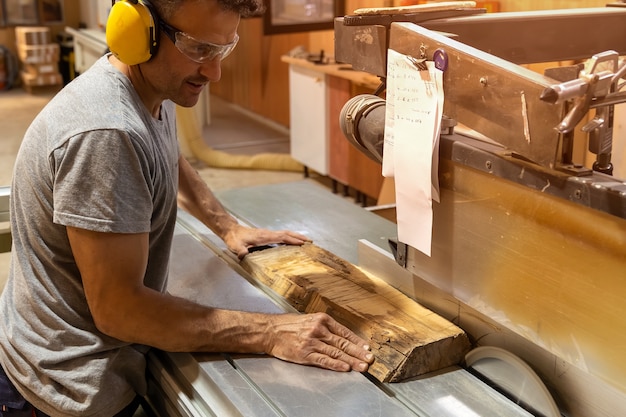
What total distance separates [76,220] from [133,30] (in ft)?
1.09

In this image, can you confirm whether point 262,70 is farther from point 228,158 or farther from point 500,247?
point 500,247

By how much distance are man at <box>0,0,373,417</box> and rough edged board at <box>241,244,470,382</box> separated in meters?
0.06

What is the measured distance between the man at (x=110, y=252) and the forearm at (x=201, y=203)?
0.39 meters

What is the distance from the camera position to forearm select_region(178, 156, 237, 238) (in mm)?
1812

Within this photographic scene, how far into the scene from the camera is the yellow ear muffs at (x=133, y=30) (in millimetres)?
1233

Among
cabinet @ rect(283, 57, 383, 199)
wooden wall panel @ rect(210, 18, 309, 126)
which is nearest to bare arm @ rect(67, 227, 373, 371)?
cabinet @ rect(283, 57, 383, 199)

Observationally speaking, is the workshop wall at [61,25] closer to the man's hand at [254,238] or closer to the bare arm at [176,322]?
the man's hand at [254,238]

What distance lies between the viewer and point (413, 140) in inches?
47.1

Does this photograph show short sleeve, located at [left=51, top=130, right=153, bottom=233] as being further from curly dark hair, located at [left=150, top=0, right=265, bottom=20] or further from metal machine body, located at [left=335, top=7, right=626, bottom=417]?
metal machine body, located at [left=335, top=7, right=626, bottom=417]

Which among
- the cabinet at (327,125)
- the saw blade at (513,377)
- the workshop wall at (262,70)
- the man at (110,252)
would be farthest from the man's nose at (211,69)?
the workshop wall at (262,70)

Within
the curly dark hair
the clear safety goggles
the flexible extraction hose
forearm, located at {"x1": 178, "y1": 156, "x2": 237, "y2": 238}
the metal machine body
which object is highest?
the curly dark hair

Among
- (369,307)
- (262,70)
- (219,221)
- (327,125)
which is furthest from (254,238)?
(262,70)

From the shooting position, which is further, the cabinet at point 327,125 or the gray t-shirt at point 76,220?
the cabinet at point 327,125

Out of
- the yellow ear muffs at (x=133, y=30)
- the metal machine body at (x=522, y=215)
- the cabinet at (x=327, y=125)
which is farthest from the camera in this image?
the cabinet at (x=327, y=125)
